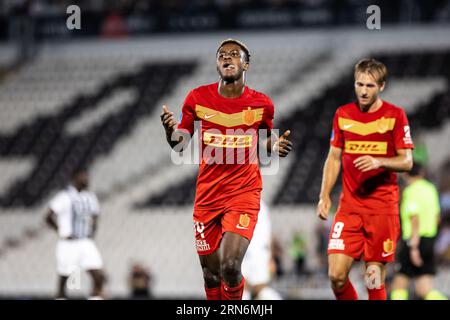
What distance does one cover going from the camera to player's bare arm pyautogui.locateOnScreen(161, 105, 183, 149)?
22.9 ft

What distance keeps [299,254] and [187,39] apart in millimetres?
9239

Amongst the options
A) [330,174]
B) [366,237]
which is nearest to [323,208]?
[330,174]

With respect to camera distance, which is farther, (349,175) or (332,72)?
(332,72)

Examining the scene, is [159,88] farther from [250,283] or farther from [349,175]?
[349,175]

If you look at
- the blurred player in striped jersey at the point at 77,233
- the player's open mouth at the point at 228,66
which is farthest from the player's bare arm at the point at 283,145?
the blurred player in striped jersey at the point at 77,233

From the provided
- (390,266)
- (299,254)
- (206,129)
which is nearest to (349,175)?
(206,129)

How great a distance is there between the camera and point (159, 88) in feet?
76.1

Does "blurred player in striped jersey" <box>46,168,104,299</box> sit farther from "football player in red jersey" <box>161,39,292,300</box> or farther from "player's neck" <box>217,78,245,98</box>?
"player's neck" <box>217,78,245,98</box>

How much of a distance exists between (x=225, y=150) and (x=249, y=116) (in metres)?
0.31

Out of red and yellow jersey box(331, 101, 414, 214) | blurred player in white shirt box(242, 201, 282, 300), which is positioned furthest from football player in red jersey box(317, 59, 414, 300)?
blurred player in white shirt box(242, 201, 282, 300)

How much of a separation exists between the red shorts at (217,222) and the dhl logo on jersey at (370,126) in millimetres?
1093

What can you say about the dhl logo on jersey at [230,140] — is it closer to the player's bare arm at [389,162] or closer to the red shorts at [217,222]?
the red shorts at [217,222]
